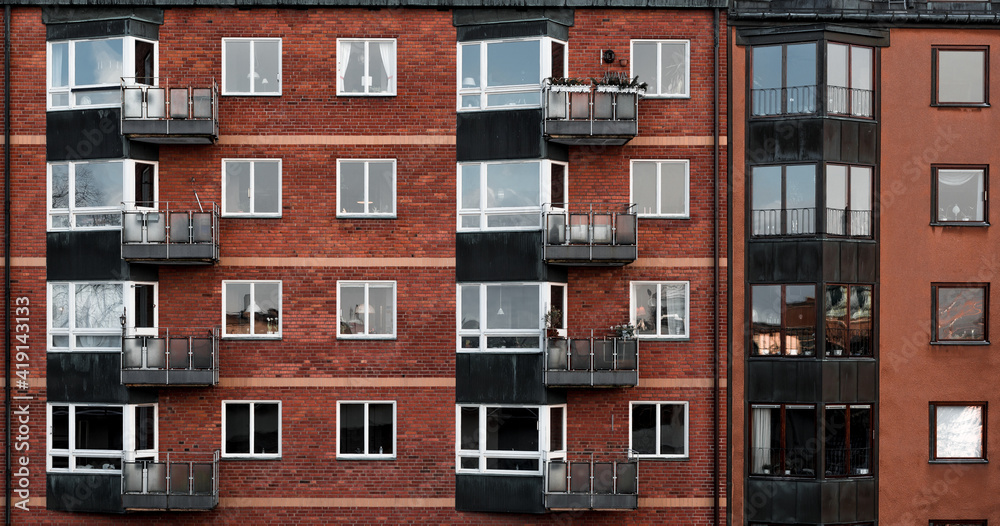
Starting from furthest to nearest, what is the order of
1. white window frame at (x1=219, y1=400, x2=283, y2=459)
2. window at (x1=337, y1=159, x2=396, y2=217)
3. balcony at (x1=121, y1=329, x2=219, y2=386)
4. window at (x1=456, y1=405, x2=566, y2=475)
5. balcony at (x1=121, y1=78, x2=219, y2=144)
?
1. window at (x1=337, y1=159, x2=396, y2=217)
2. white window frame at (x1=219, y1=400, x2=283, y2=459)
3. window at (x1=456, y1=405, x2=566, y2=475)
4. balcony at (x1=121, y1=78, x2=219, y2=144)
5. balcony at (x1=121, y1=329, x2=219, y2=386)

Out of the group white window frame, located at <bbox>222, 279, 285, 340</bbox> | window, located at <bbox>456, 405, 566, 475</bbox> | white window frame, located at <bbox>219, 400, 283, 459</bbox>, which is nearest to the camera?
window, located at <bbox>456, 405, 566, 475</bbox>

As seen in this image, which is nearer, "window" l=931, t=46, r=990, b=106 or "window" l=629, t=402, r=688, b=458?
"window" l=629, t=402, r=688, b=458

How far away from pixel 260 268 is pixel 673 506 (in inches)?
412

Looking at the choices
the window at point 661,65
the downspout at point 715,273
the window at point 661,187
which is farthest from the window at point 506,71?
the downspout at point 715,273

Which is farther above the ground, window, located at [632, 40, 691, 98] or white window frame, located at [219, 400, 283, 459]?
window, located at [632, 40, 691, 98]

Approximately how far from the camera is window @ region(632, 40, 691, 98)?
22.2 meters

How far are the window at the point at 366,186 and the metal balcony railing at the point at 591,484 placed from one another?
22.2ft

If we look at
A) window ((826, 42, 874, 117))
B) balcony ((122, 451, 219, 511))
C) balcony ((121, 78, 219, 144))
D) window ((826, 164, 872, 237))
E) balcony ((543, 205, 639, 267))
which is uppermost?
window ((826, 42, 874, 117))

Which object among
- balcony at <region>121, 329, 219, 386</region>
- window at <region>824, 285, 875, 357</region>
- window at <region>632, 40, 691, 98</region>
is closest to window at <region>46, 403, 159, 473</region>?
balcony at <region>121, 329, 219, 386</region>

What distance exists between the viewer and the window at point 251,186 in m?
22.1

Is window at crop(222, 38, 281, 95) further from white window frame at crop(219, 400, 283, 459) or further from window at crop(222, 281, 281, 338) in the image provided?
white window frame at crop(219, 400, 283, 459)

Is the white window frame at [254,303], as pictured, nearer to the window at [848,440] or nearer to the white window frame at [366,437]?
the white window frame at [366,437]

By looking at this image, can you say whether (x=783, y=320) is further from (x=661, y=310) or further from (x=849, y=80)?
(x=849, y=80)

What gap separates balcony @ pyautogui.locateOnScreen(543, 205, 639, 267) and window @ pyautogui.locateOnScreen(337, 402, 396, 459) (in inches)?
198
